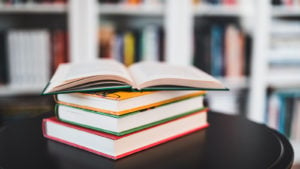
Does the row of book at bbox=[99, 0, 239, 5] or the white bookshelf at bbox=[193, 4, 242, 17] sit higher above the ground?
the row of book at bbox=[99, 0, 239, 5]

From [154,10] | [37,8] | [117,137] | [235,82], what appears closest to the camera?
[117,137]

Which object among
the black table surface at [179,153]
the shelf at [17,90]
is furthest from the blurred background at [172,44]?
the black table surface at [179,153]

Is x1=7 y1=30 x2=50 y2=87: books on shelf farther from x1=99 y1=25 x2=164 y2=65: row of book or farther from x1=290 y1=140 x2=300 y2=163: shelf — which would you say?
x1=290 y1=140 x2=300 y2=163: shelf

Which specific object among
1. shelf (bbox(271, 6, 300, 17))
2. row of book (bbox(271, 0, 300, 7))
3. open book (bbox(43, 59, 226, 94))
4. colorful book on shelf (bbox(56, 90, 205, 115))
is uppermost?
row of book (bbox(271, 0, 300, 7))

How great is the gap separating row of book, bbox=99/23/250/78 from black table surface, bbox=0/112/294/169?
0.98 metres

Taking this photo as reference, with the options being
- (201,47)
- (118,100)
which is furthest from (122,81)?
(201,47)

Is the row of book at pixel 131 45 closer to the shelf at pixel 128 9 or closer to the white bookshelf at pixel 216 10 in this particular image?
the shelf at pixel 128 9

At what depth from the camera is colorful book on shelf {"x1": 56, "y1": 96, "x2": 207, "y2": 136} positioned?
2.25 ft

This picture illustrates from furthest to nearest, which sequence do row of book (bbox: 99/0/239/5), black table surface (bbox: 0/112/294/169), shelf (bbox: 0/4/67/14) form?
row of book (bbox: 99/0/239/5), shelf (bbox: 0/4/67/14), black table surface (bbox: 0/112/294/169)

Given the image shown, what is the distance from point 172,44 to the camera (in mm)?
1824

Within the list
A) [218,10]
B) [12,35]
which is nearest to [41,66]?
[12,35]

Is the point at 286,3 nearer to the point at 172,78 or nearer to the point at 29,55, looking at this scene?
the point at 29,55

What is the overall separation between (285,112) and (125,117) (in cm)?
154

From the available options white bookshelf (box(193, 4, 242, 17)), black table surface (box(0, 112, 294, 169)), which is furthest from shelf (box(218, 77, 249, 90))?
black table surface (box(0, 112, 294, 169))
